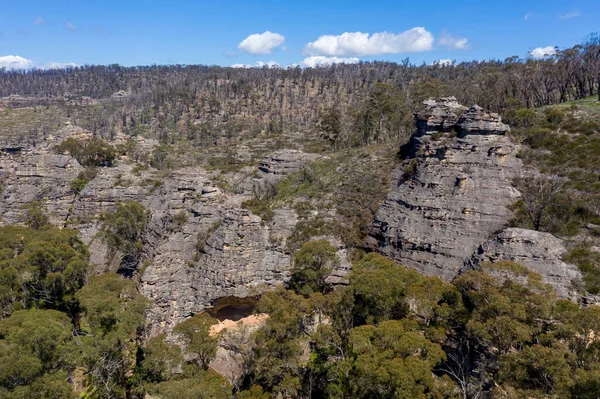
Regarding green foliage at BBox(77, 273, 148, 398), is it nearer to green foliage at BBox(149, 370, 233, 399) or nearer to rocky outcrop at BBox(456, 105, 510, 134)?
green foliage at BBox(149, 370, 233, 399)

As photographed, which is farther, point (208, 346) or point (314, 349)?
point (314, 349)

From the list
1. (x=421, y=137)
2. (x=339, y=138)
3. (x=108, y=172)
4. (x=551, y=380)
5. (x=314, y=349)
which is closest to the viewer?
(x=551, y=380)

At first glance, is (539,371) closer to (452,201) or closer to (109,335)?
(452,201)

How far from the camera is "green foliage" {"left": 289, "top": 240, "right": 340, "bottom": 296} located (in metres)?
32.8

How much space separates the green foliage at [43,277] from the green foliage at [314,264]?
21.7 metres

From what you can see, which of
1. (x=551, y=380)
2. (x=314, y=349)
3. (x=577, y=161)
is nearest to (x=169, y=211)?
(x=314, y=349)

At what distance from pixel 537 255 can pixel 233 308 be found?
28.5 metres

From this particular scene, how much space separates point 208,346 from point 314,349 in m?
8.77

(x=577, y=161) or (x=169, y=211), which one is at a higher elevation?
(x=577, y=161)

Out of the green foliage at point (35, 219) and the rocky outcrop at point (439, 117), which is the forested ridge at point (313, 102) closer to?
the rocky outcrop at point (439, 117)

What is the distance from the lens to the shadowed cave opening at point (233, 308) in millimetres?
33812

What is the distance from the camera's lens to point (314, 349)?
28.3m

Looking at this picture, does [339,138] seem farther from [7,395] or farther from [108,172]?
[7,395]

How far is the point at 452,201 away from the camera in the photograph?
126 feet
